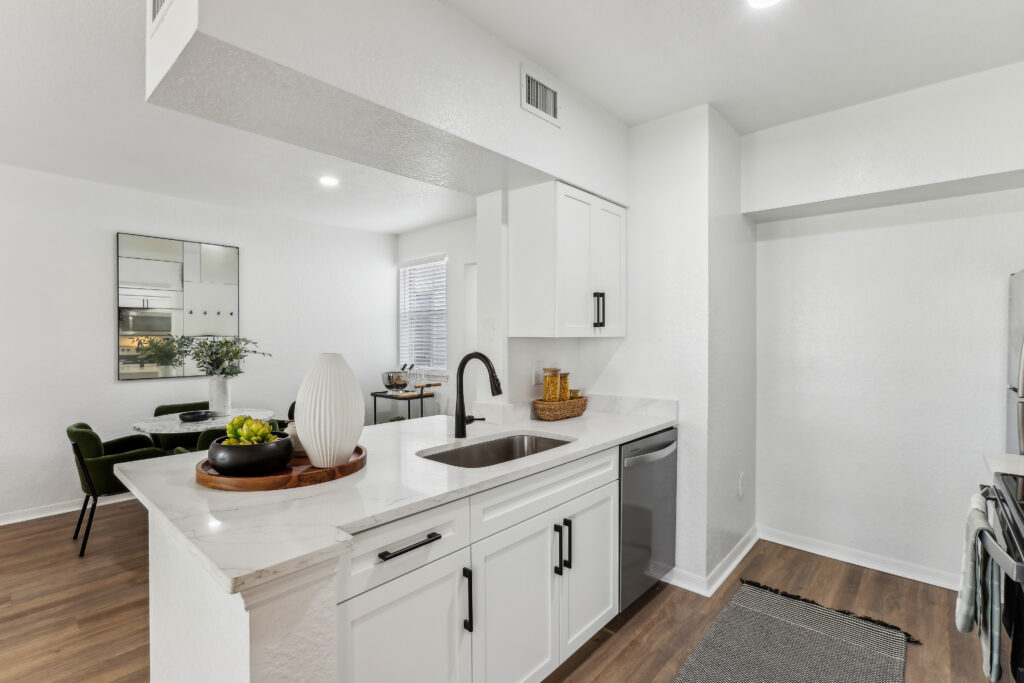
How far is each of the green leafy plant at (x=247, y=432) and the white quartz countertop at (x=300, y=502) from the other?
0.52 feet

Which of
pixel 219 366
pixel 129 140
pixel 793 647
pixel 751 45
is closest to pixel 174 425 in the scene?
pixel 219 366

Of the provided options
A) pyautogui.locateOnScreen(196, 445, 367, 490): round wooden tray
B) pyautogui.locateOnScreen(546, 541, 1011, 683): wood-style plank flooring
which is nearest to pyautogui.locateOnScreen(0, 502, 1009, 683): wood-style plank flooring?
pyautogui.locateOnScreen(546, 541, 1011, 683): wood-style plank flooring

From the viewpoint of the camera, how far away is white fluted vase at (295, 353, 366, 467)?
1.57 m

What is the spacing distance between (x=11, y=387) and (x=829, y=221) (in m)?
5.99

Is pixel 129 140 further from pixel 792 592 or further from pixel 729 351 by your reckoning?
pixel 792 592

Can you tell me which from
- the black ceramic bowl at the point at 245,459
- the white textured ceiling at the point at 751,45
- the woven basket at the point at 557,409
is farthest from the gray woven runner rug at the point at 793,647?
the white textured ceiling at the point at 751,45

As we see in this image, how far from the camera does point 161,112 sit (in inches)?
114

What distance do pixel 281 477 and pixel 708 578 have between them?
229 cm

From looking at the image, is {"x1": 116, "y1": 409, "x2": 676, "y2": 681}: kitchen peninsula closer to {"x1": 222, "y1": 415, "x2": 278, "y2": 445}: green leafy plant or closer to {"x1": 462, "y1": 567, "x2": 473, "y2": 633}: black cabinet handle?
{"x1": 462, "y1": 567, "x2": 473, "y2": 633}: black cabinet handle

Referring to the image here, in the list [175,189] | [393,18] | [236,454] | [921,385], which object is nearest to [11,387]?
[175,189]

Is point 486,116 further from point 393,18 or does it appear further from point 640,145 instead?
point 640,145

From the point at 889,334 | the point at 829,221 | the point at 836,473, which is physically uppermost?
the point at 829,221

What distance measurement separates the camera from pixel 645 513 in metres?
2.50

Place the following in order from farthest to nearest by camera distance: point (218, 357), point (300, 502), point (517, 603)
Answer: point (218, 357), point (517, 603), point (300, 502)
